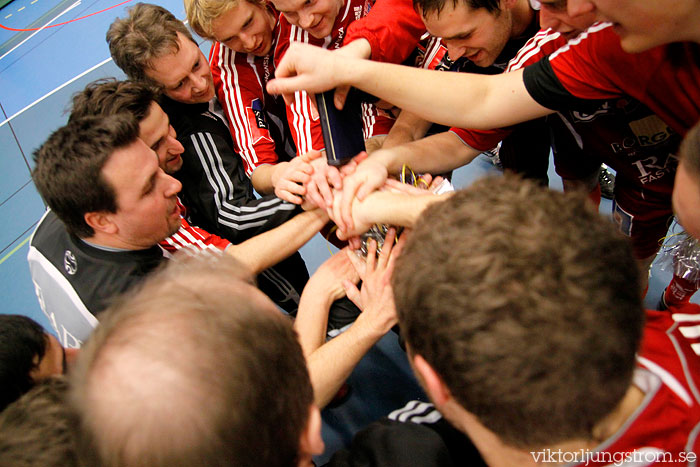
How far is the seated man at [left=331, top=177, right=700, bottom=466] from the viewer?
645mm

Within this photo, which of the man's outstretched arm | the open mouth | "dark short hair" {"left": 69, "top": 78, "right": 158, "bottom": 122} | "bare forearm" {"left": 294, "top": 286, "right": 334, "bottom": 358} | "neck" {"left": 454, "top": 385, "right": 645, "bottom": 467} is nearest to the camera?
"neck" {"left": 454, "top": 385, "right": 645, "bottom": 467}

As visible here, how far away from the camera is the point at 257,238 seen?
172 cm

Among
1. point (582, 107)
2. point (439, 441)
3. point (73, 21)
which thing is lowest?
point (439, 441)

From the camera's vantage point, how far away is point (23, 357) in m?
1.12

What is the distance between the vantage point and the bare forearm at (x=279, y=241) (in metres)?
1.68

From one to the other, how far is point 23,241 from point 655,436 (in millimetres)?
4585

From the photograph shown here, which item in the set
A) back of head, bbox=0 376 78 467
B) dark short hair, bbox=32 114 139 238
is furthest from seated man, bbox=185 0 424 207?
back of head, bbox=0 376 78 467

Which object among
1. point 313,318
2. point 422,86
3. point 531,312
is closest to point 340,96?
point 422,86

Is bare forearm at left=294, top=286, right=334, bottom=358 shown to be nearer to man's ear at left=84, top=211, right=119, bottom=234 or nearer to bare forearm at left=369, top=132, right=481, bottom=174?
bare forearm at left=369, top=132, right=481, bottom=174

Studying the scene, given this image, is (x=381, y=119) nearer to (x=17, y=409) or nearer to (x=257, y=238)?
(x=257, y=238)

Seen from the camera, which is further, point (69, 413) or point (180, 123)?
point (180, 123)

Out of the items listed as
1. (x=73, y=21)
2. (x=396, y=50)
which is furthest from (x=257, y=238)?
(x=73, y=21)

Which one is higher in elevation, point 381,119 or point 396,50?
point 396,50

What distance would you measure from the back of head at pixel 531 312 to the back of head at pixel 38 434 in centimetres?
66
